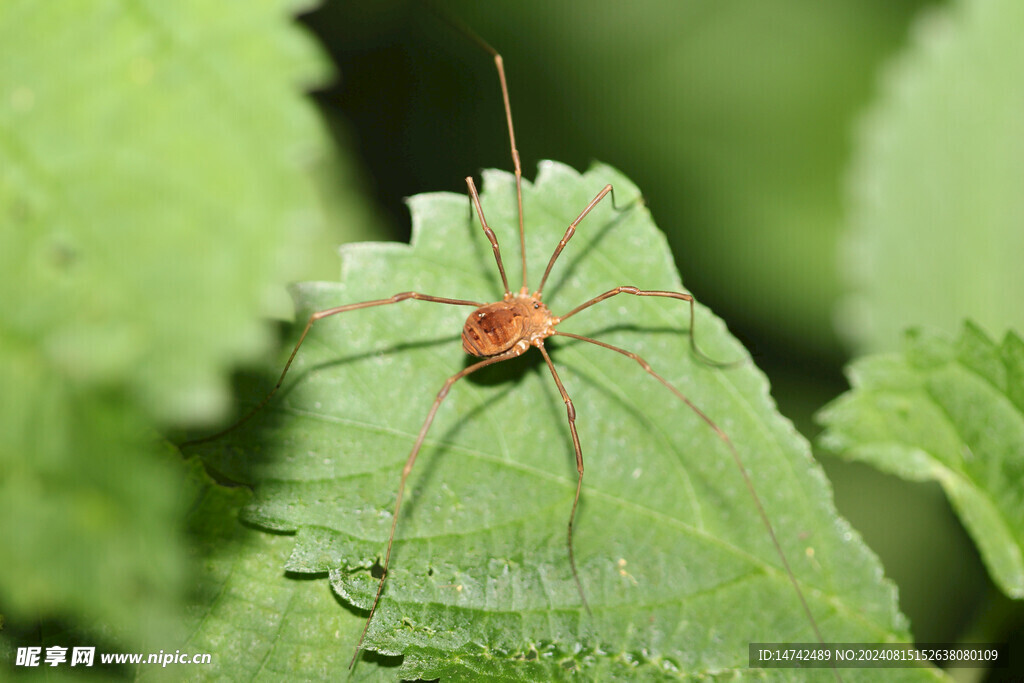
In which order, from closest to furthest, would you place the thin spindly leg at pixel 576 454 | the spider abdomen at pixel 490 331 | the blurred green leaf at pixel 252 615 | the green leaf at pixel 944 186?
the blurred green leaf at pixel 252 615 < the thin spindly leg at pixel 576 454 < the spider abdomen at pixel 490 331 < the green leaf at pixel 944 186

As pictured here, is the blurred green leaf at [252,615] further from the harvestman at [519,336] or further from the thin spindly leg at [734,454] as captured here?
the thin spindly leg at [734,454]

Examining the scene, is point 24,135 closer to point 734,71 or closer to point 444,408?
point 444,408

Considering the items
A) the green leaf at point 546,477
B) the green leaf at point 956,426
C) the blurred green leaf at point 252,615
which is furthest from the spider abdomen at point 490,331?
the green leaf at point 956,426

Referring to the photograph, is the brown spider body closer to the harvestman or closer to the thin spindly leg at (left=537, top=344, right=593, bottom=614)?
the harvestman

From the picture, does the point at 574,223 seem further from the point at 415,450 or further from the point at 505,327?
the point at 415,450

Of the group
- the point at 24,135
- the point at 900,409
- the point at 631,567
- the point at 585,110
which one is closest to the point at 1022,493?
the point at 900,409

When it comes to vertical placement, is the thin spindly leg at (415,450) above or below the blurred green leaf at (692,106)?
below

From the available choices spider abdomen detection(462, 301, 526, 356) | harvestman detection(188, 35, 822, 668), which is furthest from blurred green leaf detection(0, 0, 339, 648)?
spider abdomen detection(462, 301, 526, 356)

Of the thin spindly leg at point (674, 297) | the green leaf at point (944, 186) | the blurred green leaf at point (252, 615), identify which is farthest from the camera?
the green leaf at point (944, 186)
